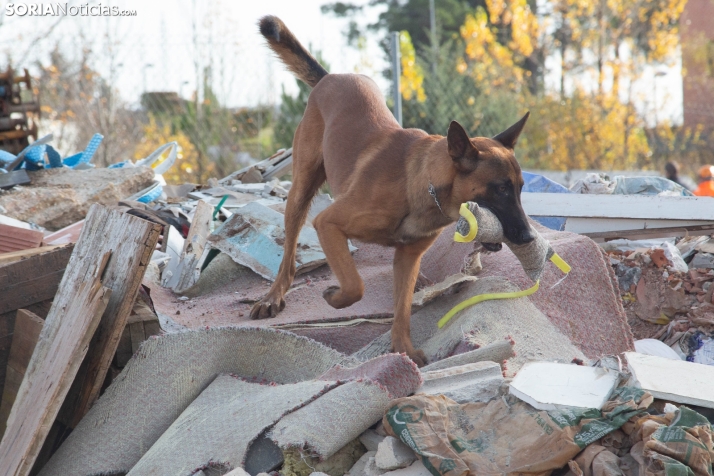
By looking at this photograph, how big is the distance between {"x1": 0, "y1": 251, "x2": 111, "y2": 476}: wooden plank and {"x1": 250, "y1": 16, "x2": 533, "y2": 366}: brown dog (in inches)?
49.3

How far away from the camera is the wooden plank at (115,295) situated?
3.07 meters

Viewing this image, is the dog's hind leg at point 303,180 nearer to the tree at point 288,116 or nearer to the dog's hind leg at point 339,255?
the dog's hind leg at point 339,255

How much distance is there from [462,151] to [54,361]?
6.85ft

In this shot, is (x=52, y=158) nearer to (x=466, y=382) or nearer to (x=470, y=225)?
(x=470, y=225)

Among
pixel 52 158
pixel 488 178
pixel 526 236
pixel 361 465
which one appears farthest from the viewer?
pixel 52 158

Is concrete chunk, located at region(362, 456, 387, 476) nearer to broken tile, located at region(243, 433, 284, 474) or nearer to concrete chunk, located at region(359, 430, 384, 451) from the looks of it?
concrete chunk, located at region(359, 430, 384, 451)

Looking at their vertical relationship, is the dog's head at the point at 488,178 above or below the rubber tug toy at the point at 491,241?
above

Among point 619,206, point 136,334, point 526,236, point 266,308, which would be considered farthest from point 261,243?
point 619,206

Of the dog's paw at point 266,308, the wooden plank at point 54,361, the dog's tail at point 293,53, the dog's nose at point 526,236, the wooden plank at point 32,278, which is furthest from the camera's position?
the dog's tail at point 293,53

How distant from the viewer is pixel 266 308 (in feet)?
14.6

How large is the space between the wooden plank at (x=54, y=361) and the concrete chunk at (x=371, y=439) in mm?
1223

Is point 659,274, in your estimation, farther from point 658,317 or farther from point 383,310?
point 383,310

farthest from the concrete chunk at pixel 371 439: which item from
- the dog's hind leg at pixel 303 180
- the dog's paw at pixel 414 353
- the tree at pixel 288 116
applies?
the tree at pixel 288 116

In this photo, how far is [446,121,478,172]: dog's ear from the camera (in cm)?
337
